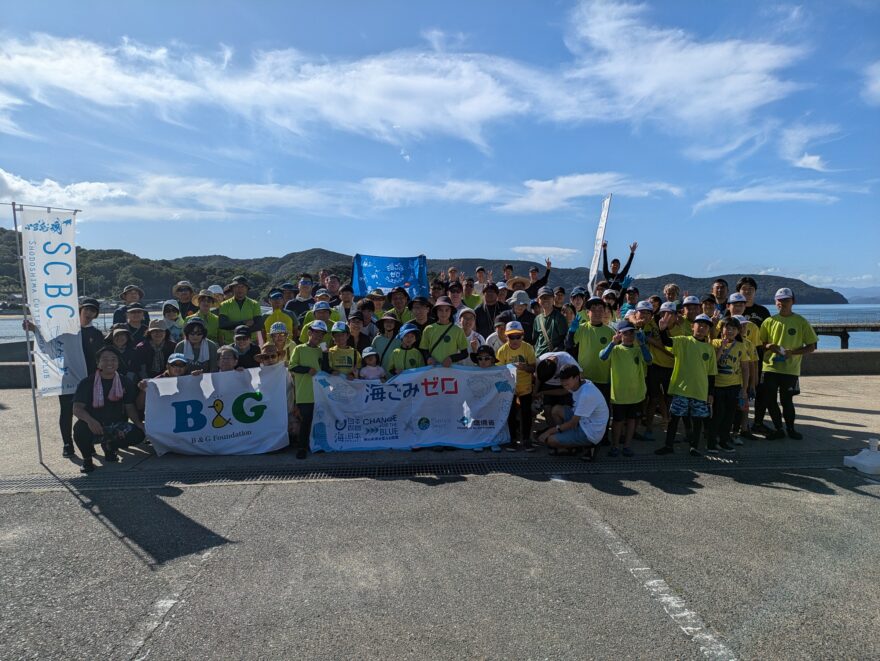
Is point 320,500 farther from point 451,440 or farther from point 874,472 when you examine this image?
point 874,472

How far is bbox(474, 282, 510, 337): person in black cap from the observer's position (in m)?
8.44

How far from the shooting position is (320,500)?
5.08m

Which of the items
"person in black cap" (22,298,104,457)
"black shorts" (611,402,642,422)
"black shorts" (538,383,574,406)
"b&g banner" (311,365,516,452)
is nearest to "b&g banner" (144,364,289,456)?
"b&g banner" (311,365,516,452)

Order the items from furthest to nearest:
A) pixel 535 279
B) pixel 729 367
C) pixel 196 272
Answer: pixel 196 272 → pixel 535 279 → pixel 729 367

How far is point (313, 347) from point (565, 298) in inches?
162

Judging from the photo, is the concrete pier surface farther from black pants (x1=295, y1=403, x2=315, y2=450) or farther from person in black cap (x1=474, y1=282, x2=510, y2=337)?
person in black cap (x1=474, y1=282, x2=510, y2=337)

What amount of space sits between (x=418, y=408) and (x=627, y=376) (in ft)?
8.89

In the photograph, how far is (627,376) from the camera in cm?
644

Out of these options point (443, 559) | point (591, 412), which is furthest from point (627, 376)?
point (443, 559)

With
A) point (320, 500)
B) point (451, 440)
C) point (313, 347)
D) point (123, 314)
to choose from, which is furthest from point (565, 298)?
point (123, 314)

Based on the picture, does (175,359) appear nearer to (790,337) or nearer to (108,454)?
(108,454)

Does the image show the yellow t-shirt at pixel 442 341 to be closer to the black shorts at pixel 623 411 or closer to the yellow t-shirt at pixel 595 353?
the yellow t-shirt at pixel 595 353

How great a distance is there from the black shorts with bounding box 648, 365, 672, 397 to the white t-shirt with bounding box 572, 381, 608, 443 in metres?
1.40

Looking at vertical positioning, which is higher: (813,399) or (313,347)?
(313,347)
